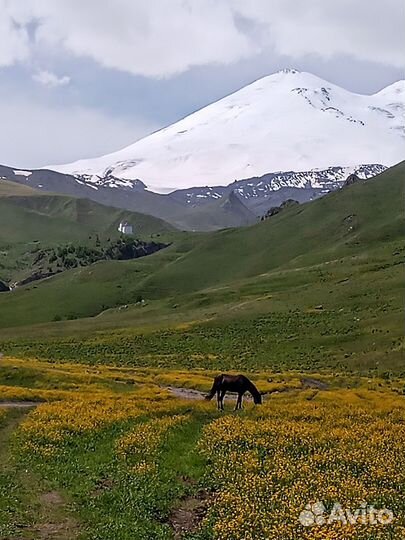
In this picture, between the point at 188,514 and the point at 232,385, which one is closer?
the point at 188,514

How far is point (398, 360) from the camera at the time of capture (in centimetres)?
7275

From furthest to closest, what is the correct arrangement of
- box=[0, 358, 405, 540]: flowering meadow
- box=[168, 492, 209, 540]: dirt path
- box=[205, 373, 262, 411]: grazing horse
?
box=[205, 373, 262, 411]: grazing horse < box=[168, 492, 209, 540]: dirt path < box=[0, 358, 405, 540]: flowering meadow

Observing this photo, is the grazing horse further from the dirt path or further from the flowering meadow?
the dirt path

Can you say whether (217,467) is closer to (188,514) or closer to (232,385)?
(188,514)

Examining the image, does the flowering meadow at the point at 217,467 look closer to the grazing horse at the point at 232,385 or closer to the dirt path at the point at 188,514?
the dirt path at the point at 188,514

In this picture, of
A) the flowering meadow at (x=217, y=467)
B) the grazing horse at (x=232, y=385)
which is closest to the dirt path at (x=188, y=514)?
the flowering meadow at (x=217, y=467)

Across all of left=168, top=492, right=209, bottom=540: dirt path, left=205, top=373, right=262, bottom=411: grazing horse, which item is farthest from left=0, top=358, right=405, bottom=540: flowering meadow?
left=205, top=373, right=262, bottom=411: grazing horse

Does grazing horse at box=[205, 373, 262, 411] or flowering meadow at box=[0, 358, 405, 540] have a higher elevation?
grazing horse at box=[205, 373, 262, 411]

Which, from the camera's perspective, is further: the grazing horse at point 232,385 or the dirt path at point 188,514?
the grazing horse at point 232,385

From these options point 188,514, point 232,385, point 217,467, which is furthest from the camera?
point 232,385

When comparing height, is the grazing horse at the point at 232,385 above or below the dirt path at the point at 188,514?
above

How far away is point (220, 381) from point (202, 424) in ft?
15.7

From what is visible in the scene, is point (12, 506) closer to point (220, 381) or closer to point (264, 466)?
point (264, 466)

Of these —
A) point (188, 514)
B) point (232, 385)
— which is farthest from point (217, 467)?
point (232, 385)
